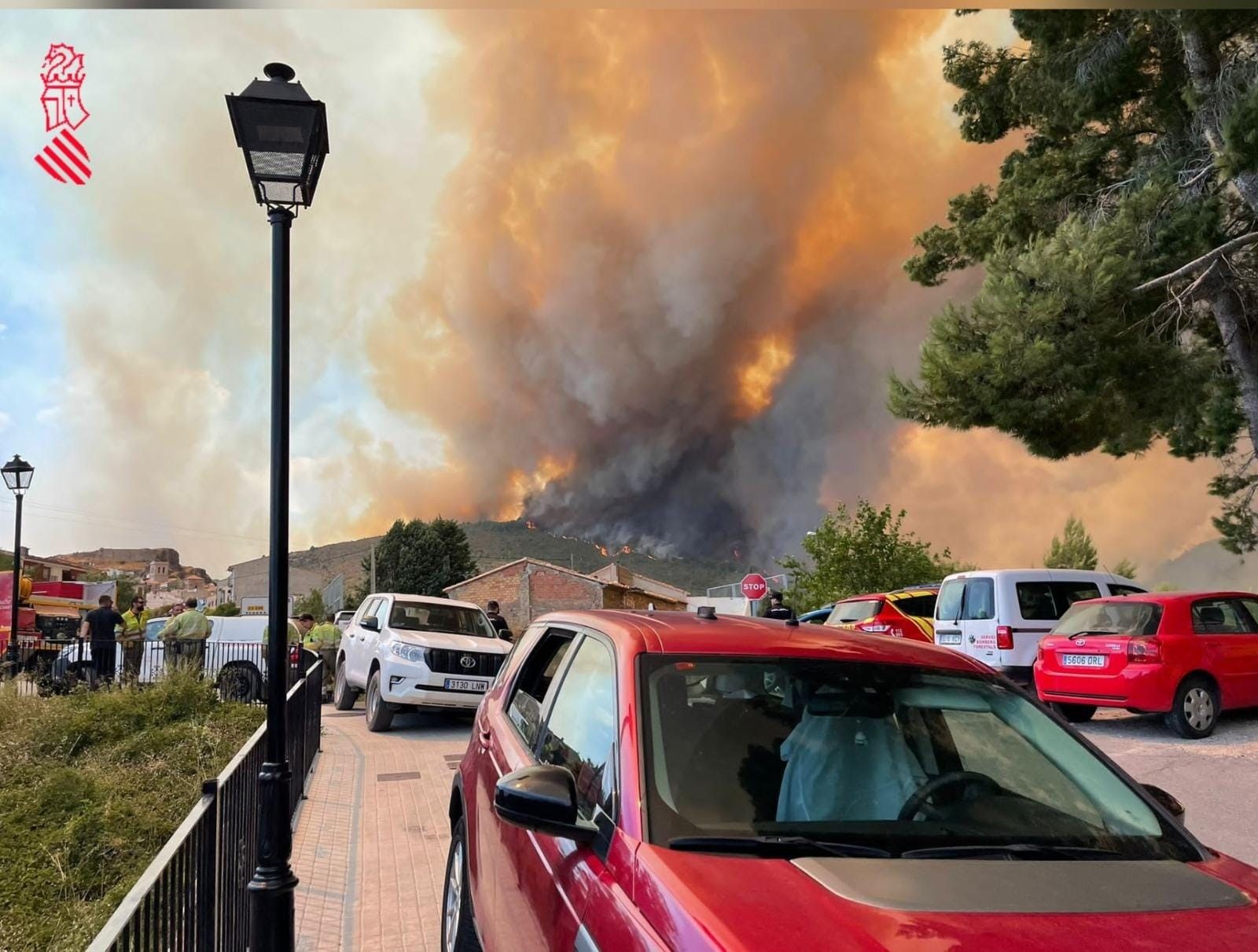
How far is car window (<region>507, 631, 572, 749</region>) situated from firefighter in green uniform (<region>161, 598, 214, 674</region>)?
1135cm

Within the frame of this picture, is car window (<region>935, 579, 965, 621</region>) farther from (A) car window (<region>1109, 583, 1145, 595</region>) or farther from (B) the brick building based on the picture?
(B) the brick building

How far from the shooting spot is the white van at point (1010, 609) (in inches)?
504

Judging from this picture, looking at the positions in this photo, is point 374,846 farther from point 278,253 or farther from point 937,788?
point 937,788

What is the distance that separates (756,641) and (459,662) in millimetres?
9230

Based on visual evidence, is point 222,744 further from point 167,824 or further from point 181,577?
point 181,577

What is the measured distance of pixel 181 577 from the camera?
14662cm

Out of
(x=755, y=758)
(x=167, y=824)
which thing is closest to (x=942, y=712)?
(x=755, y=758)

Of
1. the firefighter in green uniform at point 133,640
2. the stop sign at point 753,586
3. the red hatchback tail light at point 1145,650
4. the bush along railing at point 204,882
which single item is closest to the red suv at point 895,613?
the red hatchback tail light at point 1145,650

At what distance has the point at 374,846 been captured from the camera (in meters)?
6.36

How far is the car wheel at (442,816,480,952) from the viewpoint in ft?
11.3

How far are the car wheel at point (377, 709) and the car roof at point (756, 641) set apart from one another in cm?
906

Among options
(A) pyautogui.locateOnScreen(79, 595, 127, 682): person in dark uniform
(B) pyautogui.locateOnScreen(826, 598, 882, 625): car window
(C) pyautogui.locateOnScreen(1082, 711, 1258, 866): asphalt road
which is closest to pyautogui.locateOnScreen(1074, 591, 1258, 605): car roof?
(C) pyautogui.locateOnScreen(1082, 711, 1258, 866): asphalt road

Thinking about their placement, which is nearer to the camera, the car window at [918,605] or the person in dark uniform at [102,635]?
the person in dark uniform at [102,635]

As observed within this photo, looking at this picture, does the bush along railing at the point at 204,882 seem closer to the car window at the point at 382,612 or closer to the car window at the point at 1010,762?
the car window at the point at 1010,762
